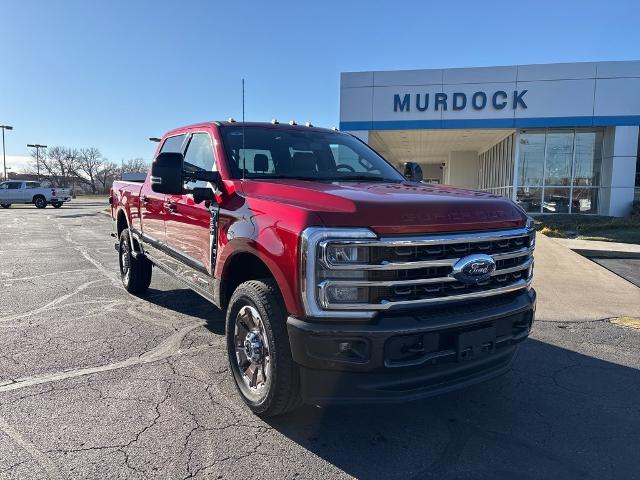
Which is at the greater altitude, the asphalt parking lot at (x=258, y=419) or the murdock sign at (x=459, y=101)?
the murdock sign at (x=459, y=101)

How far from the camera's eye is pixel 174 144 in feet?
17.3

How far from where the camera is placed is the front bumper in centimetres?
259

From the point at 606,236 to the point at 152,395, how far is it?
14416 millimetres

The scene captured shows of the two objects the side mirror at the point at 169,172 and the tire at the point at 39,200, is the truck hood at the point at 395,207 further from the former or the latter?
the tire at the point at 39,200

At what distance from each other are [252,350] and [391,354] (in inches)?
39.3

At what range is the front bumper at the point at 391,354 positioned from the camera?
259 centimetres

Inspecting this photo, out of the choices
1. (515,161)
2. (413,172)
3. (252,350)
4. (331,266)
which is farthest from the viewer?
(515,161)

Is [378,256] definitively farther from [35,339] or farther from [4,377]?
[35,339]

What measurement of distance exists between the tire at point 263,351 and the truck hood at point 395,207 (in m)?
0.61

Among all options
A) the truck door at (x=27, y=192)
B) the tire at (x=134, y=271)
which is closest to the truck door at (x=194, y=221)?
the tire at (x=134, y=271)

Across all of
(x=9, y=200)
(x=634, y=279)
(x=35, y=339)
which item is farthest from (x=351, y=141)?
(x=9, y=200)

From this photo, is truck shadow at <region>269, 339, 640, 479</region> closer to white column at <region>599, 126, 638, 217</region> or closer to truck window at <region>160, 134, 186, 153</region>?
truck window at <region>160, 134, 186, 153</region>

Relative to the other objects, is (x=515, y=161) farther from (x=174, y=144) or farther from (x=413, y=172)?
(x=174, y=144)

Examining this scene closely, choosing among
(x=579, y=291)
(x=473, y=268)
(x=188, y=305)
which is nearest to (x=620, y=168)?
(x=579, y=291)
